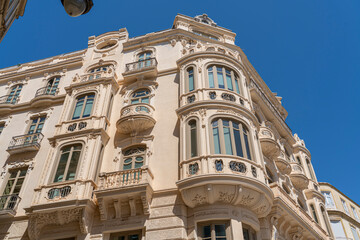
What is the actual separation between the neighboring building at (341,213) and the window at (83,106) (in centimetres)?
3305

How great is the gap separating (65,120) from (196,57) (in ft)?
32.0

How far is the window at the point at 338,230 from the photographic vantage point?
37156mm

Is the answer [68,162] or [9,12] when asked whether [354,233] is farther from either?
[9,12]

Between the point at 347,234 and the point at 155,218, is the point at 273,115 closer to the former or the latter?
the point at 155,218

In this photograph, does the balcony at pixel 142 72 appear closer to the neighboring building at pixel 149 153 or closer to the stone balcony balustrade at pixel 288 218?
the neighboring building at pixel 149 153

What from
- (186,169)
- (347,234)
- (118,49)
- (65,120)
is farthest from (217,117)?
(347,234)

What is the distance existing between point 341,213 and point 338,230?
228 centimetres

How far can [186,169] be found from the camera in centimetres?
1579

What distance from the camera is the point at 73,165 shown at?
17578 mm

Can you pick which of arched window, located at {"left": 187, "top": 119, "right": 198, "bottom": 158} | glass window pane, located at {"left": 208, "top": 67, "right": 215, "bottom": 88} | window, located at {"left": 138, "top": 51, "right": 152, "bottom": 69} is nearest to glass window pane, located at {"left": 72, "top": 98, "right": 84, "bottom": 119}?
window, located at {"left": 138, "top": 51, "right": 152, "bottom": 69}

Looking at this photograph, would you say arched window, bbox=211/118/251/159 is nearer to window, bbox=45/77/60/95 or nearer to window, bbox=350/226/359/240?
window, bbox=45/77/60/95

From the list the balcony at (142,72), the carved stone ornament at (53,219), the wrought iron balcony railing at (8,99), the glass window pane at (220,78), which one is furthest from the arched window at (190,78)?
the wrought iron balcony railing at (8,99)

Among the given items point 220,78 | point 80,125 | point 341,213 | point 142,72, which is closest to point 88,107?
point 80,125

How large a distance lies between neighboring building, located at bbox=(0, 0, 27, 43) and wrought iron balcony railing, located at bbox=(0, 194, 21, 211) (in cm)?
1038
